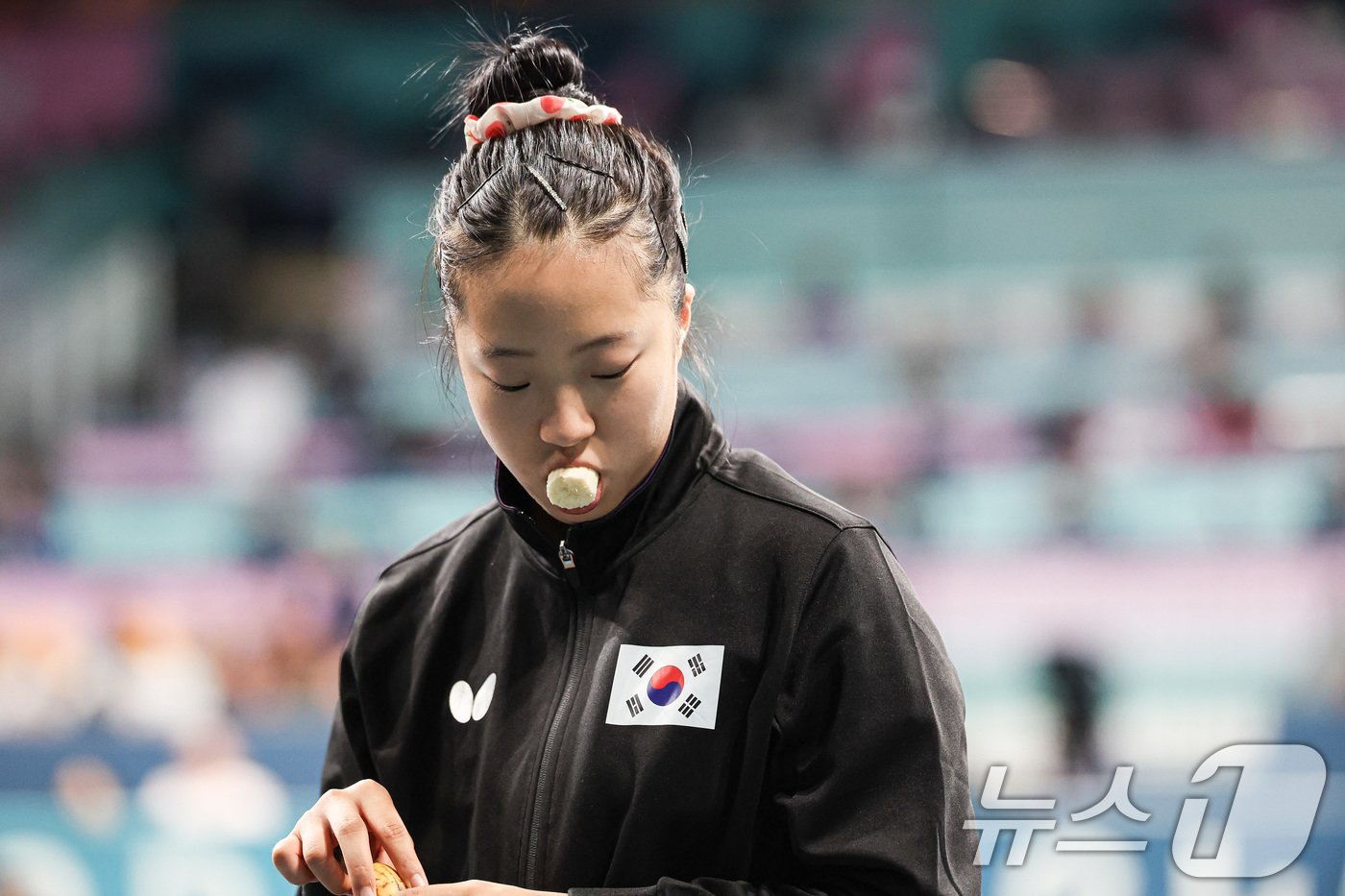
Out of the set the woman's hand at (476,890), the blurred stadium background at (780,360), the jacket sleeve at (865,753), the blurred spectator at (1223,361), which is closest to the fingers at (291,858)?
the woman's hand at (476,890)

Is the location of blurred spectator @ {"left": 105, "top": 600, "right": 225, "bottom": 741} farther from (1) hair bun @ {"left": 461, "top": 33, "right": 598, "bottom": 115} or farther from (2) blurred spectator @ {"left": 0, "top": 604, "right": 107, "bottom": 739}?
(1) hair bun @ {"left": 461, "top": 33, "right": 598, "bottom": 115}

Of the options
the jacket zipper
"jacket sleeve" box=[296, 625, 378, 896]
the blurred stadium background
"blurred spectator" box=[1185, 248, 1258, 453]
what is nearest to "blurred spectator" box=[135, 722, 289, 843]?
the blurred stadium background

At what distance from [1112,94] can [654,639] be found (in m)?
7.96

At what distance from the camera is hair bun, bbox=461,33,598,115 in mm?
1296

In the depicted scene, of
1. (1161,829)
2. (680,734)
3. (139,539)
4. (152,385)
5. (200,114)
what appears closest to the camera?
(680,734)

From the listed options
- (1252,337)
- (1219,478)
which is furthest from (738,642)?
(1252,337)

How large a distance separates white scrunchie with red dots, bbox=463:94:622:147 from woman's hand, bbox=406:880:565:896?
661 mm

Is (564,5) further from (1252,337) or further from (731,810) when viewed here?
(731,810)

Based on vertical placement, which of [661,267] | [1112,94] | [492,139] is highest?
[1112,94]

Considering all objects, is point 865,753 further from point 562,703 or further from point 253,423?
point 253,423

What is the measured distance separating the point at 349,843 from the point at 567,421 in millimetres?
404

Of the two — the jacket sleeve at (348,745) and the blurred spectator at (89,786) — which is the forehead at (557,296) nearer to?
the jacket sleeve at (348,745)

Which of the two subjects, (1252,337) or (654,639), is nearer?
(654,639)

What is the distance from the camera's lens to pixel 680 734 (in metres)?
1.18
